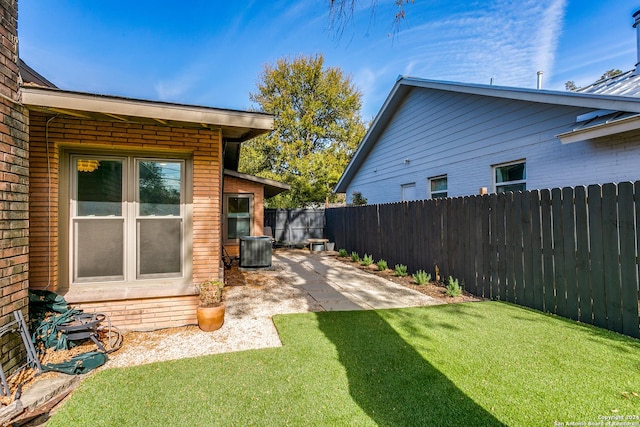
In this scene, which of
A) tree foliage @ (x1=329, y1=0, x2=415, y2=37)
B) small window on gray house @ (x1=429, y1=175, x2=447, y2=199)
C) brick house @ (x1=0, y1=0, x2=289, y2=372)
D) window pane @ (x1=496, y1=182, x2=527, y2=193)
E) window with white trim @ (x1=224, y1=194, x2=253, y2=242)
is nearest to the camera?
tree foliage @ (x1=329, y1=0, x2=415, y2=37)

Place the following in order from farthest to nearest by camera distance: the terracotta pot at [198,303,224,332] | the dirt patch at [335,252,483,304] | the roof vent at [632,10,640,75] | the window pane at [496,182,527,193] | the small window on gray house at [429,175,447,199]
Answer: the small window on gray house at [429,175,447,199]
the window pane at [496,182,527,193]
the roof vent at [632,10,640,75]
the dirt patch at [335,252,483,304]
the terracotta pot at [198,303,224,332]

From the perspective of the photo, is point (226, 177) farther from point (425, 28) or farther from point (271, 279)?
point (425, 28)

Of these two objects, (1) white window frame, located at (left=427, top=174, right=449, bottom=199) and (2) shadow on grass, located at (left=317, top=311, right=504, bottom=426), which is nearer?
(2) shadow on grass, located at (left=317, top=311, right=504, bottom=426)

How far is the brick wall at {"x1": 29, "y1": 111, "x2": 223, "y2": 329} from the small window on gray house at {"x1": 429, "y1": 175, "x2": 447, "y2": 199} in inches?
289

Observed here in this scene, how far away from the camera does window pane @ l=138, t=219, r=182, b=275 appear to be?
4.25 m

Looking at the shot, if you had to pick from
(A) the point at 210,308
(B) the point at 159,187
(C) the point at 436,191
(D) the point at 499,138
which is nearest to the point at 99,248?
(B) the point at 159,187

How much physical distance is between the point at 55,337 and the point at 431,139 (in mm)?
9957

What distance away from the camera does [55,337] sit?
3352 mm

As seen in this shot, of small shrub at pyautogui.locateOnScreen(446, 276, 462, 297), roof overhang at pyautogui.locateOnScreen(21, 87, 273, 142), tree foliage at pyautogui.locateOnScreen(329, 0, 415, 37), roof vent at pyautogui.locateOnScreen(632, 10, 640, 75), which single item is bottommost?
small shrub at pyautogui.locateOnScreen(446, 276, 462, 297)

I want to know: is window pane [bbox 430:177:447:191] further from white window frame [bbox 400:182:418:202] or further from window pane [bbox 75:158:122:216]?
window pane [bbox 75:158:122:216]

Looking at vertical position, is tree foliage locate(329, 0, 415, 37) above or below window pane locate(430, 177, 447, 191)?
above

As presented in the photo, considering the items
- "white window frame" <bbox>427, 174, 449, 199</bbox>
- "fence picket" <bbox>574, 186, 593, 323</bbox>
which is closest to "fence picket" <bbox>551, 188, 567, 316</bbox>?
"fence picket" <bbox>574, 186, 593, 323</bbox>

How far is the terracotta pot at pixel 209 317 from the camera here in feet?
13.3

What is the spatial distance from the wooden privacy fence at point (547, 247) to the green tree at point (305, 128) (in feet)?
52.3
